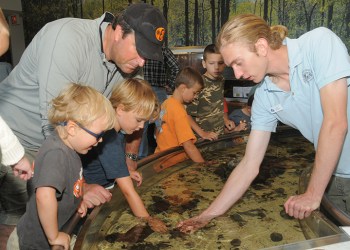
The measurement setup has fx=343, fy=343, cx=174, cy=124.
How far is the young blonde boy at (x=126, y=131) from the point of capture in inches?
90.9

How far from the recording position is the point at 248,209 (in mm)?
2748

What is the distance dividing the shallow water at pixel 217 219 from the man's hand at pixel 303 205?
298 mm

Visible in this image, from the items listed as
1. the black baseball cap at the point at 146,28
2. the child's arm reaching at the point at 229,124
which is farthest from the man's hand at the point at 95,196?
the child's arm reaching at the point at 229,124

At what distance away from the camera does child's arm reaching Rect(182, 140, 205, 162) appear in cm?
375

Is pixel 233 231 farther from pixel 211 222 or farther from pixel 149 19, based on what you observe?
pixel 149 19

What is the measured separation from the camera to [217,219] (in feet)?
8.14

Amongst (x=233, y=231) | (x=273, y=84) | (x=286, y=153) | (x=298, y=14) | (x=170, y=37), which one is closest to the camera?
(x=273, y=84)

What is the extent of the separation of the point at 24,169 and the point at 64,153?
207 mm

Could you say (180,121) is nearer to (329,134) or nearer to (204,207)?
(204,207)

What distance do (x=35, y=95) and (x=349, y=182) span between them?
2.09m


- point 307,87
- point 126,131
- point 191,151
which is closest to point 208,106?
point 191,151

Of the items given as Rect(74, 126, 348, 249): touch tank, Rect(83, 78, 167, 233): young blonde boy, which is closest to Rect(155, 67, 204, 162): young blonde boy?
Rect(74, 126, 348, 249): touch tank

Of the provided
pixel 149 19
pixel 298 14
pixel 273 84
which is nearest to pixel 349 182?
pixel 273 84

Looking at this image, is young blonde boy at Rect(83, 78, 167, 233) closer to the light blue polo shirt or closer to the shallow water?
the shallow water
